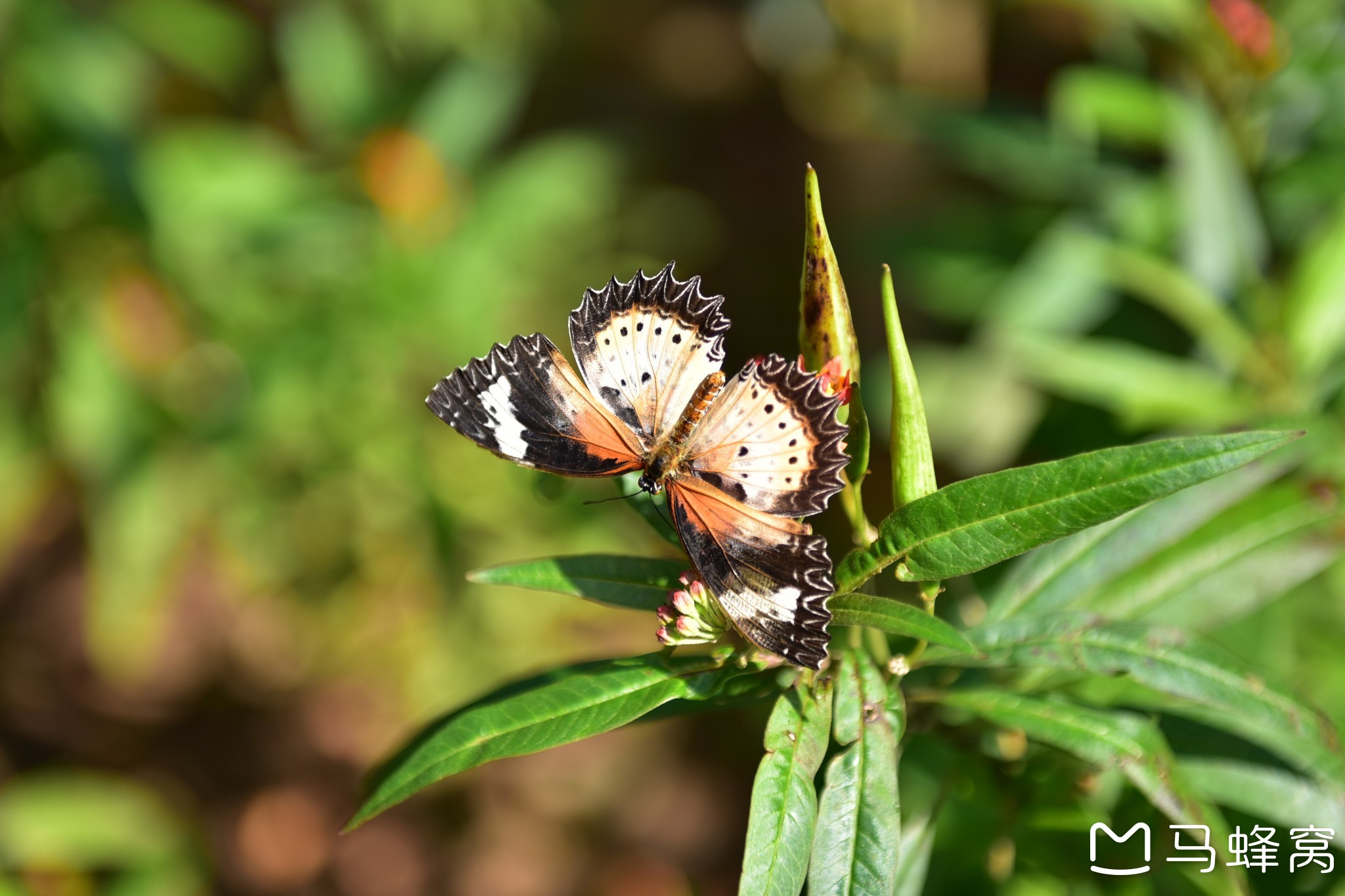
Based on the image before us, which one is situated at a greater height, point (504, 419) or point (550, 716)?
point (504, 419)

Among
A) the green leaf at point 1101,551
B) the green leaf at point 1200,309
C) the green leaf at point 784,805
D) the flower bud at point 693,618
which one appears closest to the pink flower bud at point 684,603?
the flower bud at point 693,618

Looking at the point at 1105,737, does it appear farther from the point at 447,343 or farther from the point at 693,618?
the point at 447,343

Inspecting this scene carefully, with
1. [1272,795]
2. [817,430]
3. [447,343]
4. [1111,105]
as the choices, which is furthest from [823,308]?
[447,343]

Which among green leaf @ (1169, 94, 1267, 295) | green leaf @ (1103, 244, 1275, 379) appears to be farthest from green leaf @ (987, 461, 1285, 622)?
green leaf @ (1169, 94, 1267, 295)

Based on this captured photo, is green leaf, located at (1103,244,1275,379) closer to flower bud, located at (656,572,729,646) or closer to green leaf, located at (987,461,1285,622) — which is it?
green leaf, located at (987,461,1285,622)

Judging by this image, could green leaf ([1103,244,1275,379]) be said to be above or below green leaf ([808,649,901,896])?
above

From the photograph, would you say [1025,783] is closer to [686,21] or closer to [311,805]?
[311,805]

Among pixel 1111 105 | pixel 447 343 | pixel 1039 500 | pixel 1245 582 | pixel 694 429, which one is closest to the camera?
pixel 1039 500
